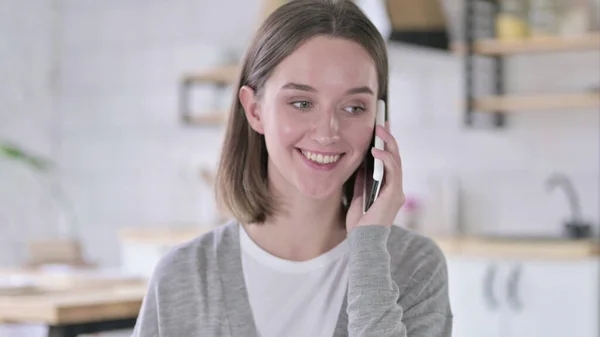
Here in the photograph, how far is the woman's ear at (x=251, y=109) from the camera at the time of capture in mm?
1749

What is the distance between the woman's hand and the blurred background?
97 centimetres

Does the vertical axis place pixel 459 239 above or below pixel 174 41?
below

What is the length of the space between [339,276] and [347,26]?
0.41 m

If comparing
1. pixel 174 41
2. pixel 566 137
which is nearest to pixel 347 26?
pixel 566 137

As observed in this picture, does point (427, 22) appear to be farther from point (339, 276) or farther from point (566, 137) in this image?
point (339, 276)

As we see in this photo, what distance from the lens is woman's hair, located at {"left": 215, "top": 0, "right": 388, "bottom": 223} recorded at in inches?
65.7

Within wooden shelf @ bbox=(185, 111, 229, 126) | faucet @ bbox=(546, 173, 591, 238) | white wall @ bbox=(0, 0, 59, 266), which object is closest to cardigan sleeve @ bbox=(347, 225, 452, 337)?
faucet @ bbox=(546, 173, 591, 238)

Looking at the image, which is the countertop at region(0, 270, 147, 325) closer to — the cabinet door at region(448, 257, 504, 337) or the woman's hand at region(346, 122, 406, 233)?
the woman's hand at region(346, 122, 406, 233)

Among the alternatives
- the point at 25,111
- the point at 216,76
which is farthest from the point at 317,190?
Result: the point at 25,111

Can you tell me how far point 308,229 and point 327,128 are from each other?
0.68 feet

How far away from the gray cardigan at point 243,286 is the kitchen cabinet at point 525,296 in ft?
7.89

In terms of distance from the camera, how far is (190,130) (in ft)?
19.4

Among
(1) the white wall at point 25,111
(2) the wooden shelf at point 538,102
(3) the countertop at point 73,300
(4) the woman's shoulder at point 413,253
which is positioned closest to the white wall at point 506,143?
(2) the wooden shelf at point 538,102

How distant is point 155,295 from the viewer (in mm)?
1726
